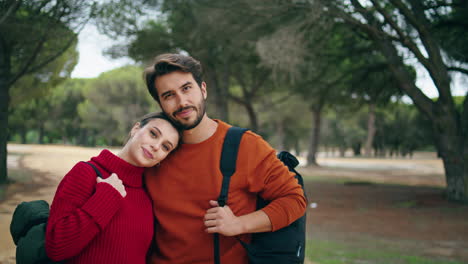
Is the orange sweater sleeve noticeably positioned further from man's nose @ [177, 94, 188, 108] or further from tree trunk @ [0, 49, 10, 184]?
tree trunk @ [0, 49, 10, 184]

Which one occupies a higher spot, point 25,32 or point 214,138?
point 25,32

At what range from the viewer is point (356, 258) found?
18.1 feet

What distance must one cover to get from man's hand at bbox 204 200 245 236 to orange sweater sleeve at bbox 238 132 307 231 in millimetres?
171

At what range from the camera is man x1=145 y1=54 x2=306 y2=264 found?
2.11 meters

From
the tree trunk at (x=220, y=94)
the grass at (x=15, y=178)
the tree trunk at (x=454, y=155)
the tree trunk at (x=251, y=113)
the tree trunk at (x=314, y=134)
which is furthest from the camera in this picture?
the tree trunk at (x=314, y=134)

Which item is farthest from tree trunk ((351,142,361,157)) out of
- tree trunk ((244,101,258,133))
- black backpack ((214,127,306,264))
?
black backpack ((214,127,306,264))

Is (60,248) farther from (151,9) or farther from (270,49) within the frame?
(151,9)

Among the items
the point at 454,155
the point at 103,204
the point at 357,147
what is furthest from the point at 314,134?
the point at 357,147

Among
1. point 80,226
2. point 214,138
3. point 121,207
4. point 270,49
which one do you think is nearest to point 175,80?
point 214,138

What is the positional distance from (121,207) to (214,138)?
623 mm

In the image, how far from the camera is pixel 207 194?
217 centimetres

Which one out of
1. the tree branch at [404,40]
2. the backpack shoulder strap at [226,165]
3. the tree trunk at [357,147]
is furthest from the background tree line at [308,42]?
the tree trunk at [357,147]

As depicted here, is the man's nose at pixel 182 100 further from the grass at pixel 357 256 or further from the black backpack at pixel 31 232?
the grass at pixel 357 256

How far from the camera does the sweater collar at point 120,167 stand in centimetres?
213
